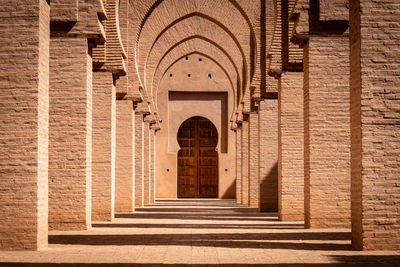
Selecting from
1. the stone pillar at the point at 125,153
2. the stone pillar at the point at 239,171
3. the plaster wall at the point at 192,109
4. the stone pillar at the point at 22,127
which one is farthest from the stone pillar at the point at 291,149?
the plaster wall at the point at 192,109

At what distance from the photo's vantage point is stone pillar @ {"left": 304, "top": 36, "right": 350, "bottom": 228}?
43.5 ft

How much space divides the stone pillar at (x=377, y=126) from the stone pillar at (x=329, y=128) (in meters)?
3.51

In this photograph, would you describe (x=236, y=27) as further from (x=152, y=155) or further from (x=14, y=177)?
(x=14, y=177)

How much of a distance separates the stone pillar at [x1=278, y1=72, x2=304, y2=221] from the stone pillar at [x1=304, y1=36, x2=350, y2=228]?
257 centimetres

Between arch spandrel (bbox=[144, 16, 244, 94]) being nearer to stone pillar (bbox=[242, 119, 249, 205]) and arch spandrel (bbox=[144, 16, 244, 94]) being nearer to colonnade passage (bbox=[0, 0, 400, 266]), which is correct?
stone pillar (bbox=[242, 119, 249, 205])

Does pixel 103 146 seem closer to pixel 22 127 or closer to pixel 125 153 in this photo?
pixel 125 153

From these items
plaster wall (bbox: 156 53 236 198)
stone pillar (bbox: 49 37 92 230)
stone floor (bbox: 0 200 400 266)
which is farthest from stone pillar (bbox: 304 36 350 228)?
plaster wall (bbox: 156 53 236 198)

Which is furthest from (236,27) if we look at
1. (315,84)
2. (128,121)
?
(315,84)

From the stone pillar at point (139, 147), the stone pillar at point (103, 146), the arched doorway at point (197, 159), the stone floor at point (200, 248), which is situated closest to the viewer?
the stone floor at point (200, 248)

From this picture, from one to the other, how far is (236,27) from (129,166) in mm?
7589

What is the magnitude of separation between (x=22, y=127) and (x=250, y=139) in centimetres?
1515

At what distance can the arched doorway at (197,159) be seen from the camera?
36.8 metres

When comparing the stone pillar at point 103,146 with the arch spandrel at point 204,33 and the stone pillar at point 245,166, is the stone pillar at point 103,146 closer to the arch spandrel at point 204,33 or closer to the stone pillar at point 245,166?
the stone pillar at point 245,166

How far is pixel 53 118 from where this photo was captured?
1304 cm
